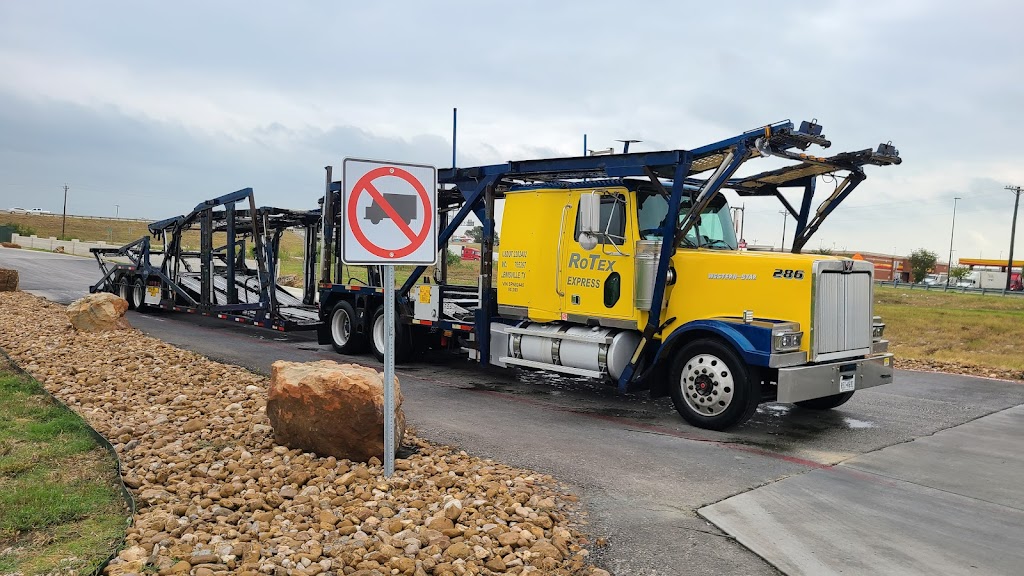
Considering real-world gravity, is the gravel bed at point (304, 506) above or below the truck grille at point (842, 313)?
below

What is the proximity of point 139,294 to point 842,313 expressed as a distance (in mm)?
17090

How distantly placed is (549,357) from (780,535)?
4.79m

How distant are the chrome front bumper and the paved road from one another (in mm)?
476

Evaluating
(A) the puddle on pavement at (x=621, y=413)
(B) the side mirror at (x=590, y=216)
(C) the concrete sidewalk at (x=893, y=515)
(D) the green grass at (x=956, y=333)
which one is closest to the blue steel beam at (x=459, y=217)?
(B) the side mirror at (x=590, y=216)

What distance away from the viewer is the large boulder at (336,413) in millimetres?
5625

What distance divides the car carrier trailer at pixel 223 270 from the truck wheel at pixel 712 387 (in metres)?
8.15

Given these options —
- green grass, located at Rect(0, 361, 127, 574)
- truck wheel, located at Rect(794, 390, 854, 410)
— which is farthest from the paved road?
green grass, located at Rect(0, 361, 127, 574)

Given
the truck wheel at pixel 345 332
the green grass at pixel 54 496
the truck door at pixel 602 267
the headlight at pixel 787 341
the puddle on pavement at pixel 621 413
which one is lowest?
the green grass at pixel 54 496

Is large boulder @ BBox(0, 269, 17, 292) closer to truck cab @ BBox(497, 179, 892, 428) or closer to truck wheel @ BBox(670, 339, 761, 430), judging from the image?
truck cab @ BBox(497, 179, 892, 428)

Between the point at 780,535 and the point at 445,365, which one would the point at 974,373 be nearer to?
the point at 445,365

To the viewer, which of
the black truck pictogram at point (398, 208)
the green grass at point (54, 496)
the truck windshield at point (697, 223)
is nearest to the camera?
the green grass at point (54, 496)

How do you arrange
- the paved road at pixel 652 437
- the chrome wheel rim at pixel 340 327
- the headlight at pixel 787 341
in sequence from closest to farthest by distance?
1. the paved road at pixel 652 437
2. the headlight at pixel 787 341
3. the chrome wheel rim at pixel 340 327

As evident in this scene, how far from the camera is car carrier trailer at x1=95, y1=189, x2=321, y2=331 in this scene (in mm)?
14633

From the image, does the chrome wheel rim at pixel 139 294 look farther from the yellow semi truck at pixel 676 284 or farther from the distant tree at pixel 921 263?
the distant tree at pixel 921 263
